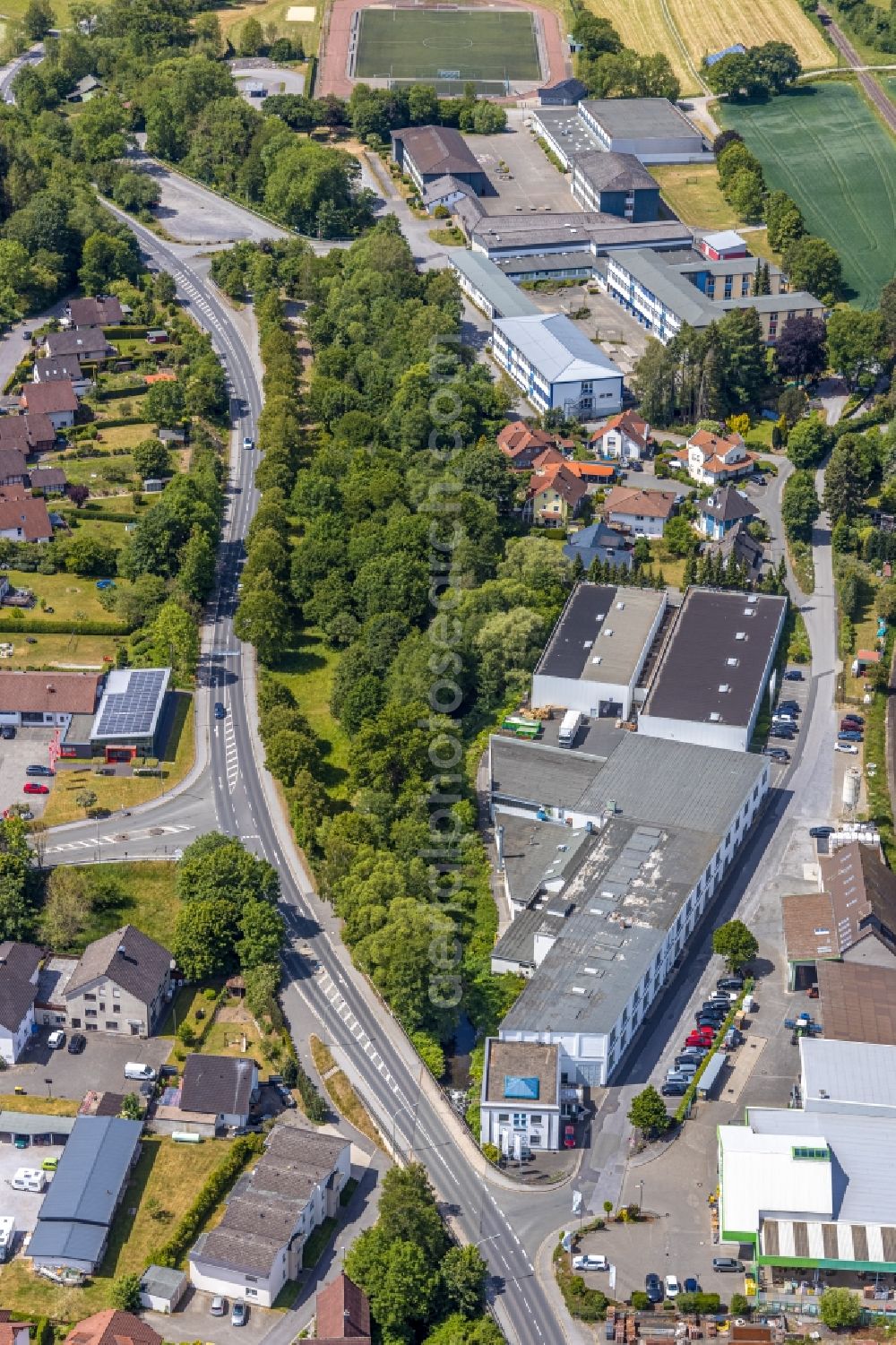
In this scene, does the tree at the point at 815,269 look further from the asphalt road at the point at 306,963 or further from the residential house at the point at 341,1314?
the residential house at the point at 341,1314

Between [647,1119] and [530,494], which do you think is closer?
[647,1119]

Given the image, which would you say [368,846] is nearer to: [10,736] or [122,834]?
[122,834]

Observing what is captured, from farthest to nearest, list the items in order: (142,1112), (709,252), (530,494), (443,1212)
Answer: (709,252) < (530,494) < (142,1112) < (443,1212)

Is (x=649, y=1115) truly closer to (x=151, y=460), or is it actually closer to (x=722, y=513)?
(x=722, y=513)

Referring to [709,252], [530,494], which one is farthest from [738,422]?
[709,252]

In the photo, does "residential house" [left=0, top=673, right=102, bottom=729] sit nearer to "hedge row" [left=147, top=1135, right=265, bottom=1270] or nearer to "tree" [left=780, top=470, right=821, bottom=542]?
"hedge row" [left=147, top=1135, right=265, bottom=1270]

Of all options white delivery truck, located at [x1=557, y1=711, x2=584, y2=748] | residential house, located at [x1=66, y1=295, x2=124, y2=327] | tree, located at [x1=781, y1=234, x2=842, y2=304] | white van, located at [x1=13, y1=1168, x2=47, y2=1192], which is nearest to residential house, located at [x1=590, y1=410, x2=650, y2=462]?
tree, located at [x1=781, y1=234, x2=842, y2=304]
